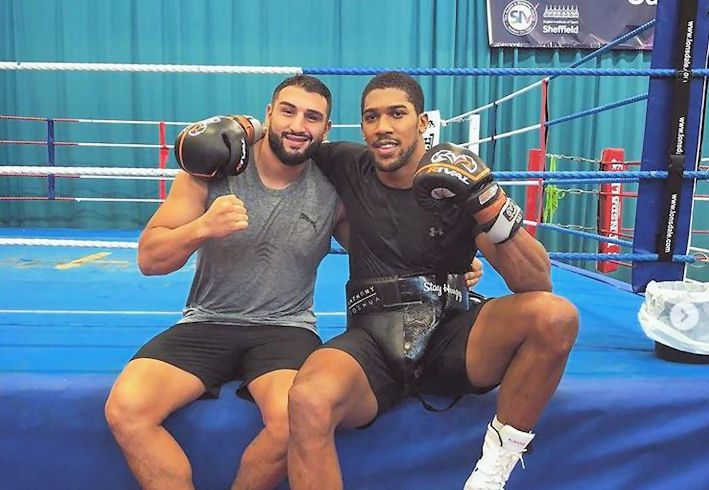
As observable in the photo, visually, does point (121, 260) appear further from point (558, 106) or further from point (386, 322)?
point (558, 106)

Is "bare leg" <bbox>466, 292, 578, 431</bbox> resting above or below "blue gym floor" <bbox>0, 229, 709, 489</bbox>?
above

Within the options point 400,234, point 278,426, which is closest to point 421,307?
point 400,234

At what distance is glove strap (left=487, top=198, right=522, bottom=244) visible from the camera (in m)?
1.13

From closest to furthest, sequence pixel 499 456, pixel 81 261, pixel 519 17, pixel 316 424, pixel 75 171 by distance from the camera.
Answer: pixel 316 424
pixel 499 456
pixel 75 171
pixel 81 261
pixel 519 17

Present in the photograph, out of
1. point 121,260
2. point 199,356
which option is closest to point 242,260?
point 199,356

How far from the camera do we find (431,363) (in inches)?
50.7

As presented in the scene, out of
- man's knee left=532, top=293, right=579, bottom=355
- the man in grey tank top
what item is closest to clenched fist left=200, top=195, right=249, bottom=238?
the man in grey tank top

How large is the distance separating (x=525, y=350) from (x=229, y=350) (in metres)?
→ 0.61

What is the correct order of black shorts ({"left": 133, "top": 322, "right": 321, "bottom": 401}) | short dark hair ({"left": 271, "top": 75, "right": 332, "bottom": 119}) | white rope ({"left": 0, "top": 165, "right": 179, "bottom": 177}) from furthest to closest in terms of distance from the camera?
white rope ({"left": 0, "top": 165, "right": 179, "bottom": 177}), short dark hair ({"left": 271, "top": 75, "right": 332, "bottom": 119}), black shorts ({"left": 133, "top": 322, "right": 321, "bottom": 401})

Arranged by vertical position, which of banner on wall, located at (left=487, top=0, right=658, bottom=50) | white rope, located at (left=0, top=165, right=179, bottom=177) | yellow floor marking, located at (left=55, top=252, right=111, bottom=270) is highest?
banner on wall, located at (left=487, top=0, right=658, bottom=50)

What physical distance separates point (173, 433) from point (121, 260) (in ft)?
7.51

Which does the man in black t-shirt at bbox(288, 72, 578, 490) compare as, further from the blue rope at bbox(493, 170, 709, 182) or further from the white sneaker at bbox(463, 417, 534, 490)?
the blue rope at bbox(493, 170, 709, 182)

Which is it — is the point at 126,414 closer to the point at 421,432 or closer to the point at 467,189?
the point at 421,432

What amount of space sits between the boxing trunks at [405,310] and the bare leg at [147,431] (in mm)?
430
